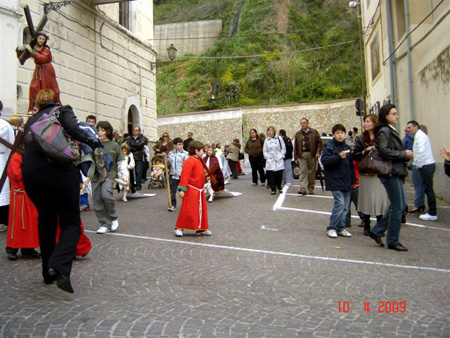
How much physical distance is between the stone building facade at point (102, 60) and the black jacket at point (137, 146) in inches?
122

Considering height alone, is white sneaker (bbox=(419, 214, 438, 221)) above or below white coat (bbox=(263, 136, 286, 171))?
below

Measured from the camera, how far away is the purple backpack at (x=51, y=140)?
13.9 ft

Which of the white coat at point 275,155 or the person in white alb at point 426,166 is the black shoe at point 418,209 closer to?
the person in white alb at point 426,166

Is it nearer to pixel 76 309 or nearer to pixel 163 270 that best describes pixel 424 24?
pixel 163 270

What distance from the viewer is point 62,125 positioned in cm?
453

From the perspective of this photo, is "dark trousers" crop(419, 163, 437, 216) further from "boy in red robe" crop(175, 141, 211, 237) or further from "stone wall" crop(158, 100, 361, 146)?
"stone wall" crop(158, 100, 361, 146)

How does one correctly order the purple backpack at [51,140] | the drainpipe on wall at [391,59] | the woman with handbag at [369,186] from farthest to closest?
the drainpipe on wall at [391,59], the woman with handbag at [369,186], the purple backpack at [51,140]

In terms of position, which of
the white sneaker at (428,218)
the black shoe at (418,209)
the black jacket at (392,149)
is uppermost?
the black jacket at (392,149)

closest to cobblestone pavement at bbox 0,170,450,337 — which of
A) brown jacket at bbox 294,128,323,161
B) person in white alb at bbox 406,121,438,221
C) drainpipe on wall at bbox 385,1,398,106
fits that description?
person in white alb at bbox 406,121,438,221

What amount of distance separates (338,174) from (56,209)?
4.35 metres

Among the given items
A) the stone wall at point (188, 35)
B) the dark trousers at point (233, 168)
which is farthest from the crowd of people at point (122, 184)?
the stone wall at point (188, 35)

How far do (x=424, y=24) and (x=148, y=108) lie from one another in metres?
13.6

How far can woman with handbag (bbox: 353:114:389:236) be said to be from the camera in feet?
23.0

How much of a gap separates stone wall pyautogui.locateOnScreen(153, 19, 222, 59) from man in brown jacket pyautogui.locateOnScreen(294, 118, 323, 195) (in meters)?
52.0
